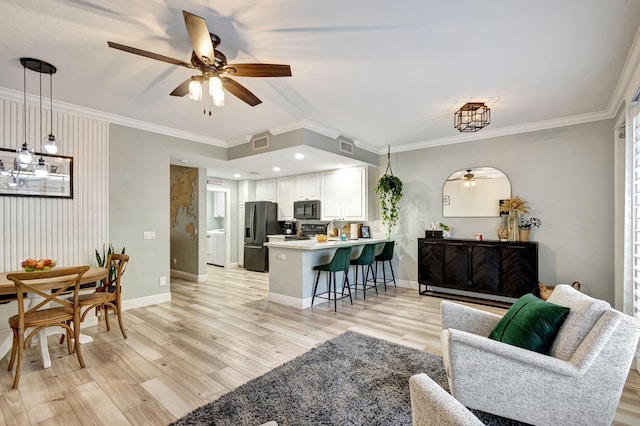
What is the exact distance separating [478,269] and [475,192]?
128cm

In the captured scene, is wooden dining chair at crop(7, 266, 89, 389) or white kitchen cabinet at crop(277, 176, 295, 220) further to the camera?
white kitchen cabinet at crop(277, 176, 295, 220)

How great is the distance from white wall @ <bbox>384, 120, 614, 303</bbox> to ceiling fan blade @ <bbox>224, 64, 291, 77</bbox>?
3935 mm

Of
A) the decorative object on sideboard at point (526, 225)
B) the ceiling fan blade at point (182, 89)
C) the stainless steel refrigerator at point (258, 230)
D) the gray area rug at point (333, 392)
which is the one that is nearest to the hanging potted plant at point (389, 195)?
the decorative object on sideboard at point (526, 225)

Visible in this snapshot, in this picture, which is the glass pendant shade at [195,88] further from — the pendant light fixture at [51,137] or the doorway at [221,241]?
the doorway at [221,241]

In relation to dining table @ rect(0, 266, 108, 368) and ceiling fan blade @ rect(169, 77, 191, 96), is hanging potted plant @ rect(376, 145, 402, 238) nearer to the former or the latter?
ceiling fan blade @ rect(169, 77, 191, 96)

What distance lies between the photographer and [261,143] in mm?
4863

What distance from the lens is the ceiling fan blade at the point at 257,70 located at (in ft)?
7.30

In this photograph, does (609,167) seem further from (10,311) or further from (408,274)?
(10,311)

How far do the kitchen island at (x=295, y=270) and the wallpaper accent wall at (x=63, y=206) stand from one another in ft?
7.56

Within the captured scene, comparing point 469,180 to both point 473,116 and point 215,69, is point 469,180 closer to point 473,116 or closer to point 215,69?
point 473,116

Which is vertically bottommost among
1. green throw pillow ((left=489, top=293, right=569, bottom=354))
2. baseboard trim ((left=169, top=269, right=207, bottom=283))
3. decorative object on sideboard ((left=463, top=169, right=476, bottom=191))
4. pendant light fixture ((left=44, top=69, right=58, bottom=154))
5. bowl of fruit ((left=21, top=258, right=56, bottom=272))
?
baseboard trim ((left=169, top=269, right=207, bottom=283))

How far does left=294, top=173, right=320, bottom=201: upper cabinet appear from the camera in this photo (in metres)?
6.69

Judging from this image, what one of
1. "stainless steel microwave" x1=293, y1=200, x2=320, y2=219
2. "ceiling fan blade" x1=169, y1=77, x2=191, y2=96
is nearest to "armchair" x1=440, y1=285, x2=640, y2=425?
"ceiling fan blade" x1=169, y1=77, x2=191, y2=96

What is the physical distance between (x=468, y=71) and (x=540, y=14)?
31.7 inches
